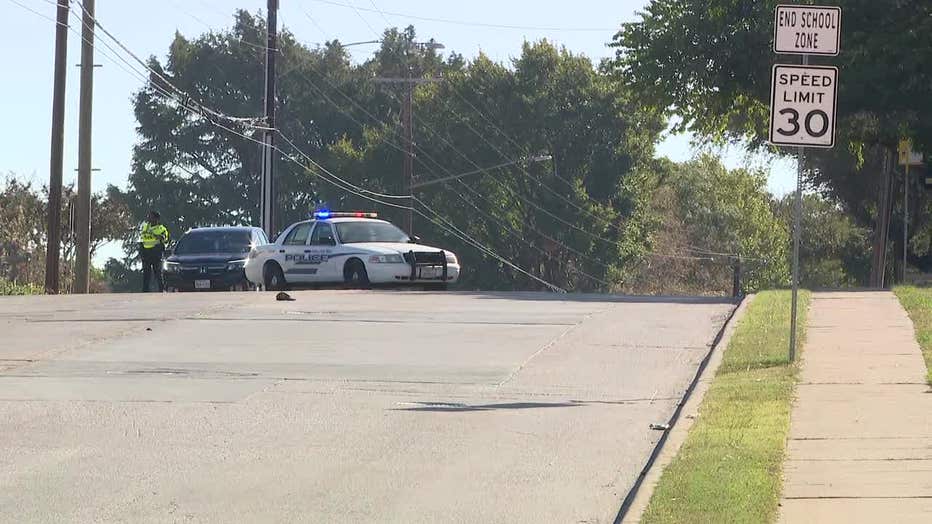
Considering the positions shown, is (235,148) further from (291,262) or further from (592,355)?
(592,355)

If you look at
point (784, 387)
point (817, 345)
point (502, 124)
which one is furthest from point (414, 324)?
point (502, 124)

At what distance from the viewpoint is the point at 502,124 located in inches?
2744

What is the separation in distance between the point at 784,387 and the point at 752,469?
154 inches

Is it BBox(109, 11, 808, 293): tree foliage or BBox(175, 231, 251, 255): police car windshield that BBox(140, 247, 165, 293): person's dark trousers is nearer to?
BBox(175, 231, 251, 255): police car windshield

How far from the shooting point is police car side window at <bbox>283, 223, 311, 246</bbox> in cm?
3169

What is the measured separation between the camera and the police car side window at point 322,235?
31281mm

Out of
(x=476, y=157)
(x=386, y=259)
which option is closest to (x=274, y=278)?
(x=386, y=259)

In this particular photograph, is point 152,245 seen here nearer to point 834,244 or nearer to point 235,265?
point 235,265

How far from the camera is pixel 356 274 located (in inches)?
1201

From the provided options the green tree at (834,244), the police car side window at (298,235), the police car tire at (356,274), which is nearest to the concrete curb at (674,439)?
the police car tire at (356,274)

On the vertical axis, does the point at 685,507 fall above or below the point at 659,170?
below

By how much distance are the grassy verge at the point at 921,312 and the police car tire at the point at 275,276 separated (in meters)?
12.2

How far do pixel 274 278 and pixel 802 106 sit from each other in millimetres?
19296

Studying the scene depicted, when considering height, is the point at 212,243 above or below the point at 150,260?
above
